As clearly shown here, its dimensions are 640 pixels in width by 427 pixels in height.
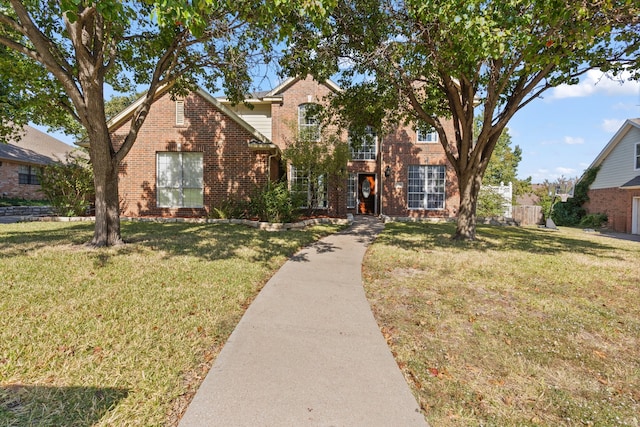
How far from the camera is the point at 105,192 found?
6965 millimetres

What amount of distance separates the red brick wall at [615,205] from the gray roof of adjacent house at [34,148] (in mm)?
33149

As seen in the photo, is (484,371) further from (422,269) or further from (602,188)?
(602,188)

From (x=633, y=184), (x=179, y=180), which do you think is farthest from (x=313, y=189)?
(x=633, y=184)

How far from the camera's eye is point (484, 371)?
2773mm

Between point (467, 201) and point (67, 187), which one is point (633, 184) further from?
point (67, 187)

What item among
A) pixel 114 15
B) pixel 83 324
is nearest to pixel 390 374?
pixel 83 324

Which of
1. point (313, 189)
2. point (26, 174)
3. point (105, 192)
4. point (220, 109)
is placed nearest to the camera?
point (105, 192)

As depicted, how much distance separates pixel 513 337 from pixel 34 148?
34.4 meters

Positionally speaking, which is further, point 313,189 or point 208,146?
point 313,189

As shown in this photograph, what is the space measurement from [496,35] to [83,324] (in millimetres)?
7305

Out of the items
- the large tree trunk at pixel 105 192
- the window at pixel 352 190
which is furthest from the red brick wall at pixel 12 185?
the window at pixel 352 190

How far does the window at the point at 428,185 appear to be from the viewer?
57.6 ft

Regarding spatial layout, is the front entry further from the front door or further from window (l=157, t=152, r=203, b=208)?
the front door

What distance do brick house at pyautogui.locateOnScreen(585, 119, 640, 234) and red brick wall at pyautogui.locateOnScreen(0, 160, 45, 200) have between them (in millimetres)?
36335
